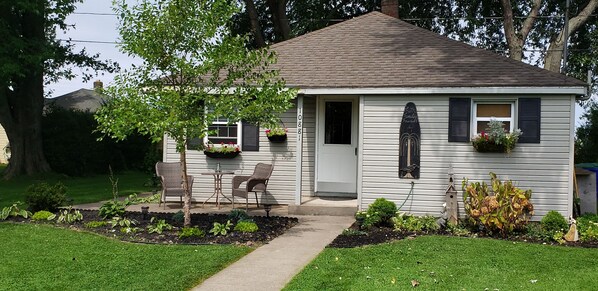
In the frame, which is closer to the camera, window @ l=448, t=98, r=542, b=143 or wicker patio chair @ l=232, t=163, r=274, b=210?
window @ l=448, t=98, r=542, b=143

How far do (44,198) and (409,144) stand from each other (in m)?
6.72

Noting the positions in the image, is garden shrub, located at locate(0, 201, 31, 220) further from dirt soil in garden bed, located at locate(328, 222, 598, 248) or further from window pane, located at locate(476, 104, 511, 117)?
window pane, located at locate(476, 104, 511, 117)

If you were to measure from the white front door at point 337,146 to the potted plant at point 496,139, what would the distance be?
8.93 feet

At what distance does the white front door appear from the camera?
464 inches

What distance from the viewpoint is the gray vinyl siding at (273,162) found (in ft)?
38.2

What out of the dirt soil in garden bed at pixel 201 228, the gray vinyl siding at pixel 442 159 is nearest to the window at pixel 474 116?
the gray vinyl siding at pixel 442 159

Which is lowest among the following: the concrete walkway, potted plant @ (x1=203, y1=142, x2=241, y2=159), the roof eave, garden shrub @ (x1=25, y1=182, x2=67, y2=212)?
the concrete walkway

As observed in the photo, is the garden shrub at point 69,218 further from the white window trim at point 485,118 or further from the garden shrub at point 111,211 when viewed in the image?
the white window trim at point 485,118

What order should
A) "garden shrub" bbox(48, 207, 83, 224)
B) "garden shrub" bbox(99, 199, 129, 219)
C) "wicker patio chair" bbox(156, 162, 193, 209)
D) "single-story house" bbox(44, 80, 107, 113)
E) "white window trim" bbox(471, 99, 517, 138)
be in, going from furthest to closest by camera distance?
"single-story house" bbox(44, 80, 107, 113) → "wicker patio chair" bbox(156, 162, 193, 209) → "white window trim" bbox(471, 99, 517, 138) → "garden shrub" bbox(99, 199, 129, 219) → "garden shrub" bbox(48, 207, 83, 224)

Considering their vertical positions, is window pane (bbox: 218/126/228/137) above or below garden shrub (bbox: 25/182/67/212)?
above

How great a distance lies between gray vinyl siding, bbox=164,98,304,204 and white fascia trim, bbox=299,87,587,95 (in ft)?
3.98

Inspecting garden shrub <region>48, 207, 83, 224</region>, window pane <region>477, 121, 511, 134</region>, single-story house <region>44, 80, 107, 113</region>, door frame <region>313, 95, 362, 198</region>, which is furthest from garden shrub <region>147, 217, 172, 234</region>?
single-story house <region>44, 80, 107, 113</region>

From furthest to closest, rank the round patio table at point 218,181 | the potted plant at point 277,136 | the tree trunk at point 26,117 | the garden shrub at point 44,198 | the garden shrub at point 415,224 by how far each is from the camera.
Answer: the tree trunk at point 26,117 < the potted plant at point 277,136 < the round patio table at point 218,181 < the garden shrub at point 44,198 < the garden shrub at point 415,224

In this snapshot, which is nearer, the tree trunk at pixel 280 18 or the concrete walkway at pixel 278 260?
the concrete walkway at pixel 278 260
